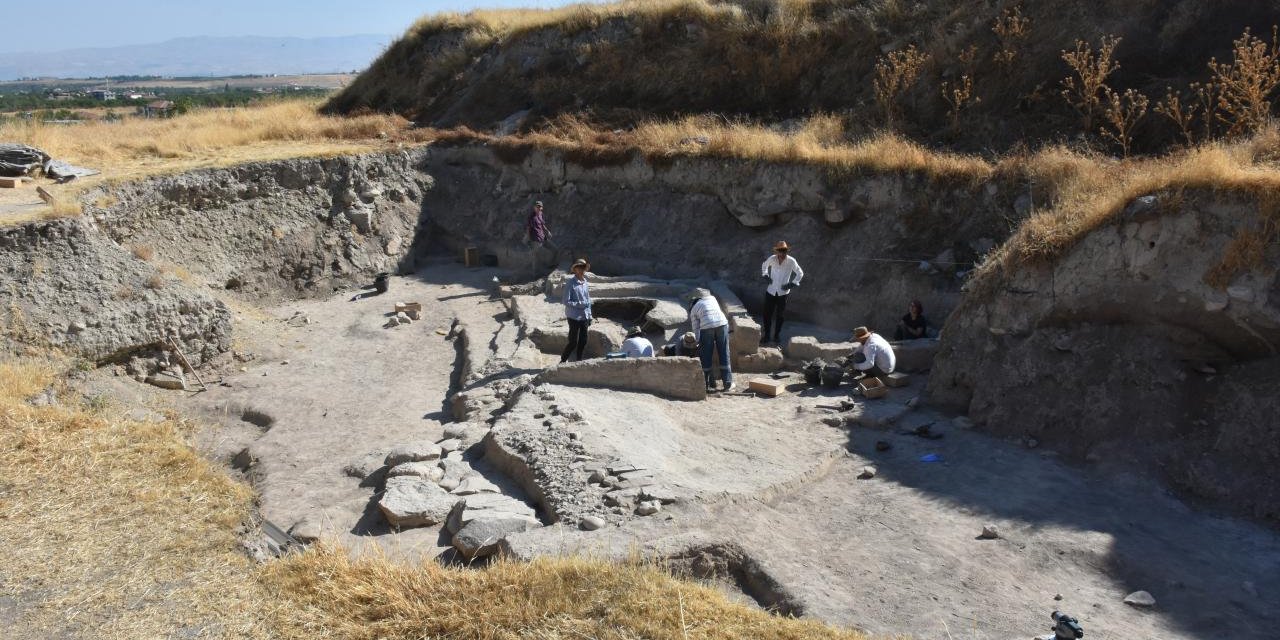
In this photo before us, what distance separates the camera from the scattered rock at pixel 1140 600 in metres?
7.20

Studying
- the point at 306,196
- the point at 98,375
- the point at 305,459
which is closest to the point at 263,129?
the point at 306,196

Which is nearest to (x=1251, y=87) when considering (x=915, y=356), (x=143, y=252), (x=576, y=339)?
(x=915, y=356)

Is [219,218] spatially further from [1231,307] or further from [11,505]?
[1231,307]

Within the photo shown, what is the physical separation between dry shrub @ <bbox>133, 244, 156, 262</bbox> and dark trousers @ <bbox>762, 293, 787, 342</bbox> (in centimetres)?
1016

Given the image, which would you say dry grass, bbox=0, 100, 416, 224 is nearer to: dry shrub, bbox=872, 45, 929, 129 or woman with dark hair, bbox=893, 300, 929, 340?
dry shrub, bbox=872, 45, 929, 129

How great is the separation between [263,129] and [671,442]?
54.0 ft

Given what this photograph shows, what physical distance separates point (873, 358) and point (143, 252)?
11931 mm

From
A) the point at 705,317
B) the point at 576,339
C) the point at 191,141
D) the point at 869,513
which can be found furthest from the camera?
the point at 191,141

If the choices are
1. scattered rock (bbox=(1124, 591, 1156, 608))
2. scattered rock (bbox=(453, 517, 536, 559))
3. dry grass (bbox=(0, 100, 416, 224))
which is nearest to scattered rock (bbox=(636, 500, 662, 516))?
scattered rock (bbox=(453, 517, 536, 559))

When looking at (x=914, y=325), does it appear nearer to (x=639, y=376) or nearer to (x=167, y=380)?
(x=639, y=376)

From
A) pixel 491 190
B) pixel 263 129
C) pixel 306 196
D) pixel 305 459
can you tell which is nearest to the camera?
pixel 305 459

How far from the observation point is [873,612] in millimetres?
6938

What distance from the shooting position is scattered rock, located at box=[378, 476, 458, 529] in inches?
343

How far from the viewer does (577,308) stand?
1298cm
